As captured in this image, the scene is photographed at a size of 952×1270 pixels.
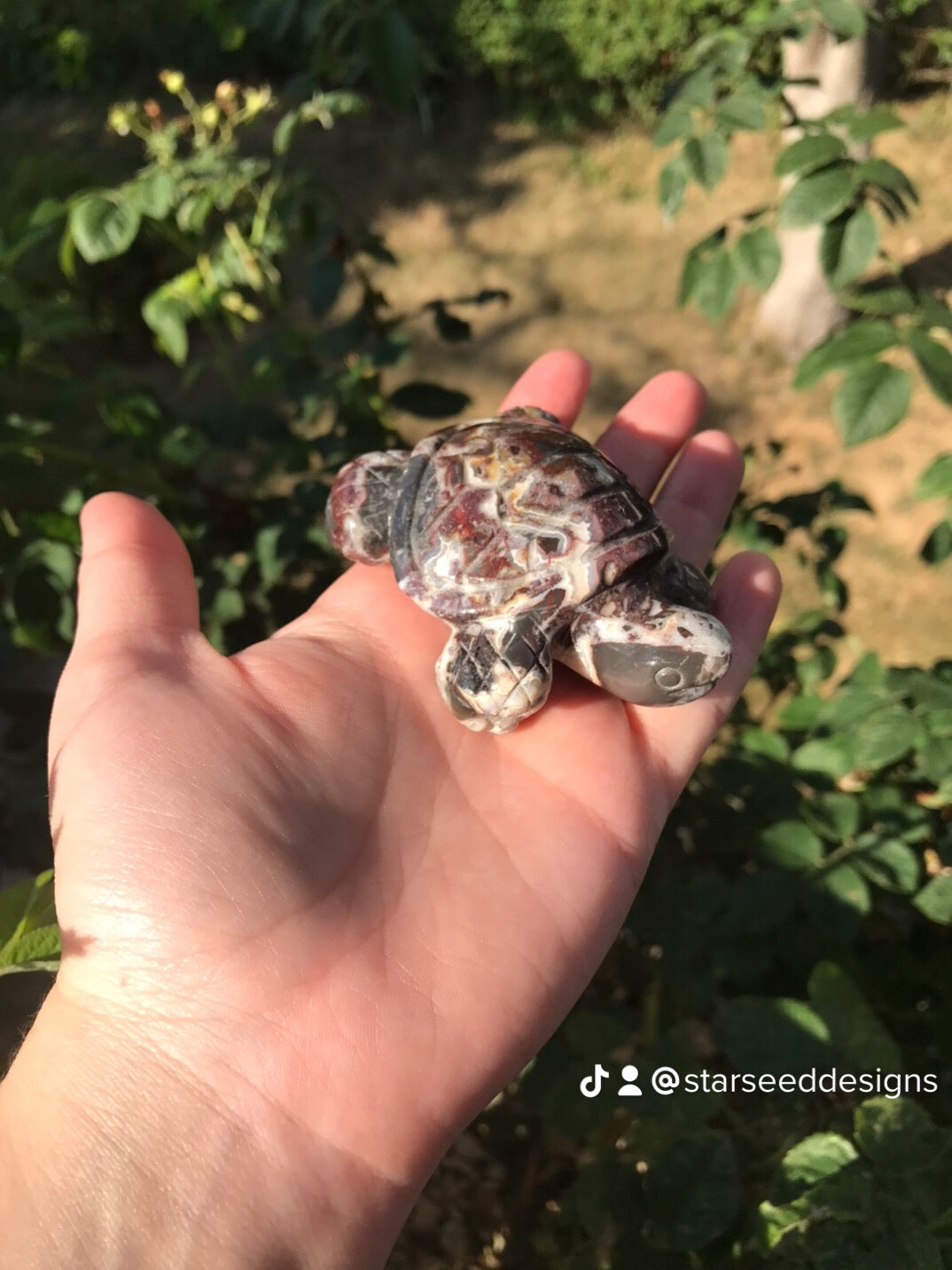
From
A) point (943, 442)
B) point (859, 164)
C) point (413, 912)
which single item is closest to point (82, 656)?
point (413, 912)

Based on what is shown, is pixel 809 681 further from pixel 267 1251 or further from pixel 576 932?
pixel 267 1251

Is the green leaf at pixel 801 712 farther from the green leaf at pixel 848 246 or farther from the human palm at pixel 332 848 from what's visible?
the green leaf at pixel 848 246

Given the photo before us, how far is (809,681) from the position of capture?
250cm

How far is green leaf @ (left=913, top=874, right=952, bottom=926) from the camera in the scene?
1789 mm

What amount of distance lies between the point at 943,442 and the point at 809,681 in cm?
259

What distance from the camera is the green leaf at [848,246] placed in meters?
1.77

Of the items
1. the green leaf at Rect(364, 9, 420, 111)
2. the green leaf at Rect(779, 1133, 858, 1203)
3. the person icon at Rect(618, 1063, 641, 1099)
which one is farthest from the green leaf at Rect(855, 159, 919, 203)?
the person icon at Rect(618, 1063, 641, 1099)

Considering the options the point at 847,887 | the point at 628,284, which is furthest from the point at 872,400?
the point at 628,284

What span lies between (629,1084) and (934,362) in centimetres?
159

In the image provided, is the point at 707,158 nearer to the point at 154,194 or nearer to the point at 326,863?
the point at 154,194

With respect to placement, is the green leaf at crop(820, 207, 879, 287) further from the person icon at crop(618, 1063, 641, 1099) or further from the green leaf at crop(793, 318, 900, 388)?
the person icon at crop(618, 1063, 641, 1099)

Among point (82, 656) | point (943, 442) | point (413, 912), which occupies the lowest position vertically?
point (943, 442)

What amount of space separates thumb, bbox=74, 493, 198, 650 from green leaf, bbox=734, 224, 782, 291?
138cm

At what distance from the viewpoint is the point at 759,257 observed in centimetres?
192
